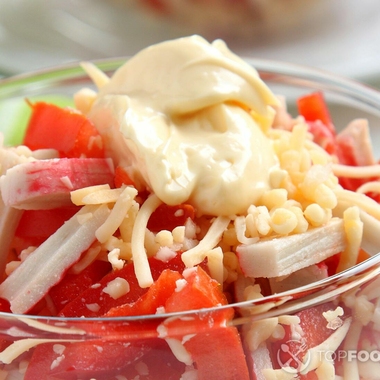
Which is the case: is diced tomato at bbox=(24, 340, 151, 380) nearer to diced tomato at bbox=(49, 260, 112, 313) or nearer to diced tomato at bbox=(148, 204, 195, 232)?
diced tomato at bbox=(49, 260, 112, 313)

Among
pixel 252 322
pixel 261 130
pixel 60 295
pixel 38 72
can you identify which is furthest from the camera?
pixel 38 72

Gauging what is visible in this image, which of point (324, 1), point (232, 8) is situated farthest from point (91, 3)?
point (324, 1)

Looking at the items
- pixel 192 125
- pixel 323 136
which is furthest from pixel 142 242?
pixel 323 136

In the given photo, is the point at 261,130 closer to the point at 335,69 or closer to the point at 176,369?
the point at 176,369

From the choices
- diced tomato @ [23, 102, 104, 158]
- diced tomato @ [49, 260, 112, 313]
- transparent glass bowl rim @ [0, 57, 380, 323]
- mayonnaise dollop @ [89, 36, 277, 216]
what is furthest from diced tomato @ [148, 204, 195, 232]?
transparent glass bowl rim @ [0, 57, 380, 323]

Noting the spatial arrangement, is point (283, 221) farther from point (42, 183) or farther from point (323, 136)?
point (323, 136)

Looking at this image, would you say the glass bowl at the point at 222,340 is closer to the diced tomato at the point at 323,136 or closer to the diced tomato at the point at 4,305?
the diced tomato at the point at 4,305

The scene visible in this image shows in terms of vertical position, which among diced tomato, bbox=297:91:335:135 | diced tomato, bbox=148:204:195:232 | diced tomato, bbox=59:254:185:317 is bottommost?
diced tomato, bbox=59:254:185:317
